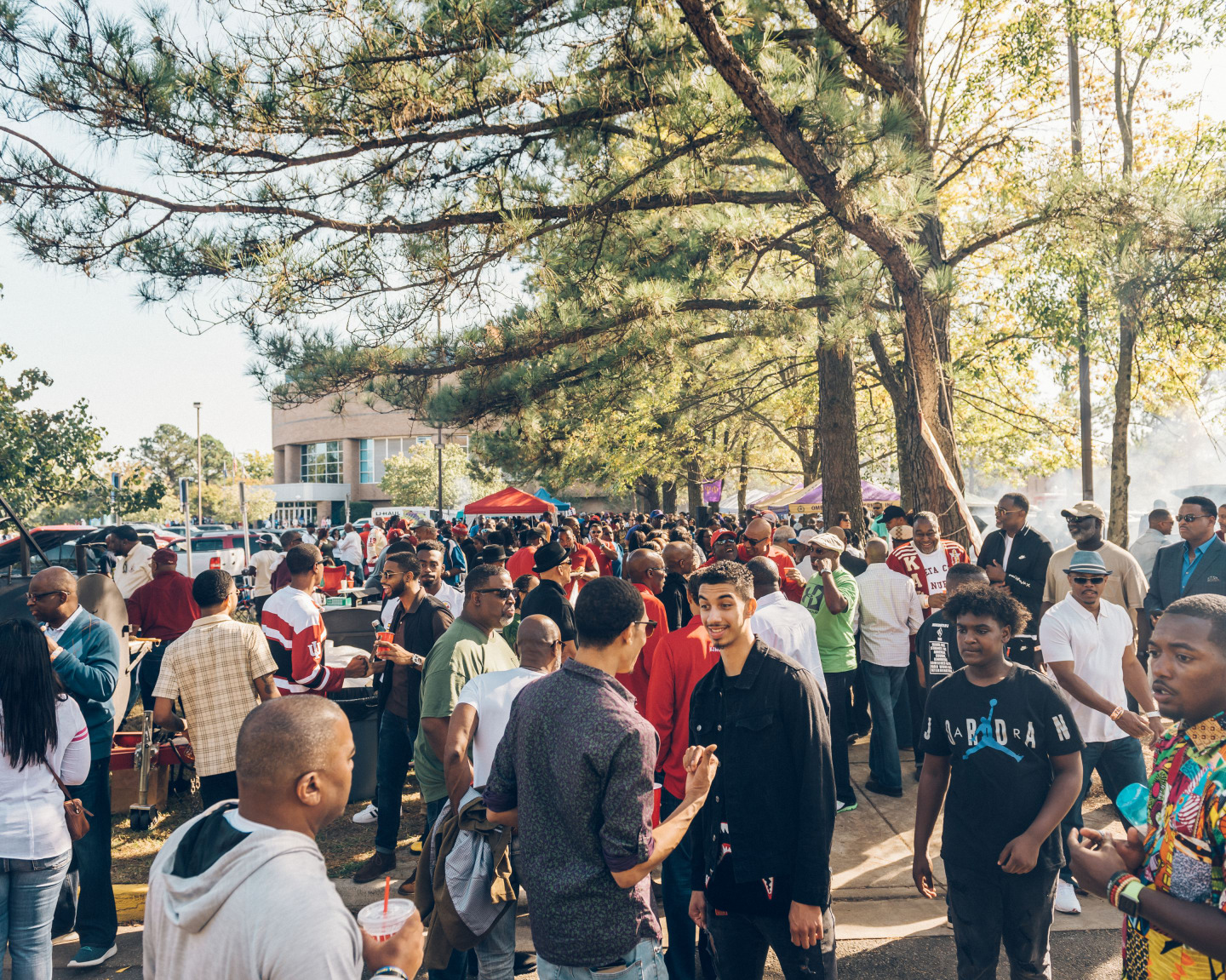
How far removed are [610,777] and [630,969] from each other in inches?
23.2

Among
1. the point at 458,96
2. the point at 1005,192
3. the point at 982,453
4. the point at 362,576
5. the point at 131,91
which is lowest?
the point at 362,576

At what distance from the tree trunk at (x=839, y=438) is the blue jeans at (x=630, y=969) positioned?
430 inches

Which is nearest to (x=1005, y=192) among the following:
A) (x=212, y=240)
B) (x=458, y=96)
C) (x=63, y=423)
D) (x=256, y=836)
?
(x=458, y=96)

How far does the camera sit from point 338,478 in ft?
249

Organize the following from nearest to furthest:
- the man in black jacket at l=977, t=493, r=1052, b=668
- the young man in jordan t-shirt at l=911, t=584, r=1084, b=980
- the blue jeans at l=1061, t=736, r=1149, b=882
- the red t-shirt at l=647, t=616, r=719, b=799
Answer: the young man in jordan t-shirt at l=911, t=584, r=1084, b=980 < the red t-shirt at l=647, t=616, r=719, b=799 < the blue jeans at l=1061, t=736, r=1149, b=882 < the man in black jacket at l=977, t=493, r=1052, b=668

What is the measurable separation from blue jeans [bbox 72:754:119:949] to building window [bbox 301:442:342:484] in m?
74.6

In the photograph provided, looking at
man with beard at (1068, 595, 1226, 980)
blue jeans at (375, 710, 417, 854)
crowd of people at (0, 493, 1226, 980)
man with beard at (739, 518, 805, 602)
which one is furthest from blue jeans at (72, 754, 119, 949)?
man with beard at (739, 518, 805, 602)

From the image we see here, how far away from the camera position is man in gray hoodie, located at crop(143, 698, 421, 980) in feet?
4.83

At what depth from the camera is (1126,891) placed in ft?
6.57

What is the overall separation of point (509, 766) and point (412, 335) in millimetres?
6049

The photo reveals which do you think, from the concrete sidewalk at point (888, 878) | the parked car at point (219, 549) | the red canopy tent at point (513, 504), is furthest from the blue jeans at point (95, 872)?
the parked car at point (219, 549)

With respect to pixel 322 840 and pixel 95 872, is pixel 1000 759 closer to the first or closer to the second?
pixel 95 872

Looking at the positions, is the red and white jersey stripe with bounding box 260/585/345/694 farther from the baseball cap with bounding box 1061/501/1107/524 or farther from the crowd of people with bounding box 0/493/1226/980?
the baseball cap with bounding box 1061/501/1107/524

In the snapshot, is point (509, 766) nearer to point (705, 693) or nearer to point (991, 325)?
point (705, 693)
